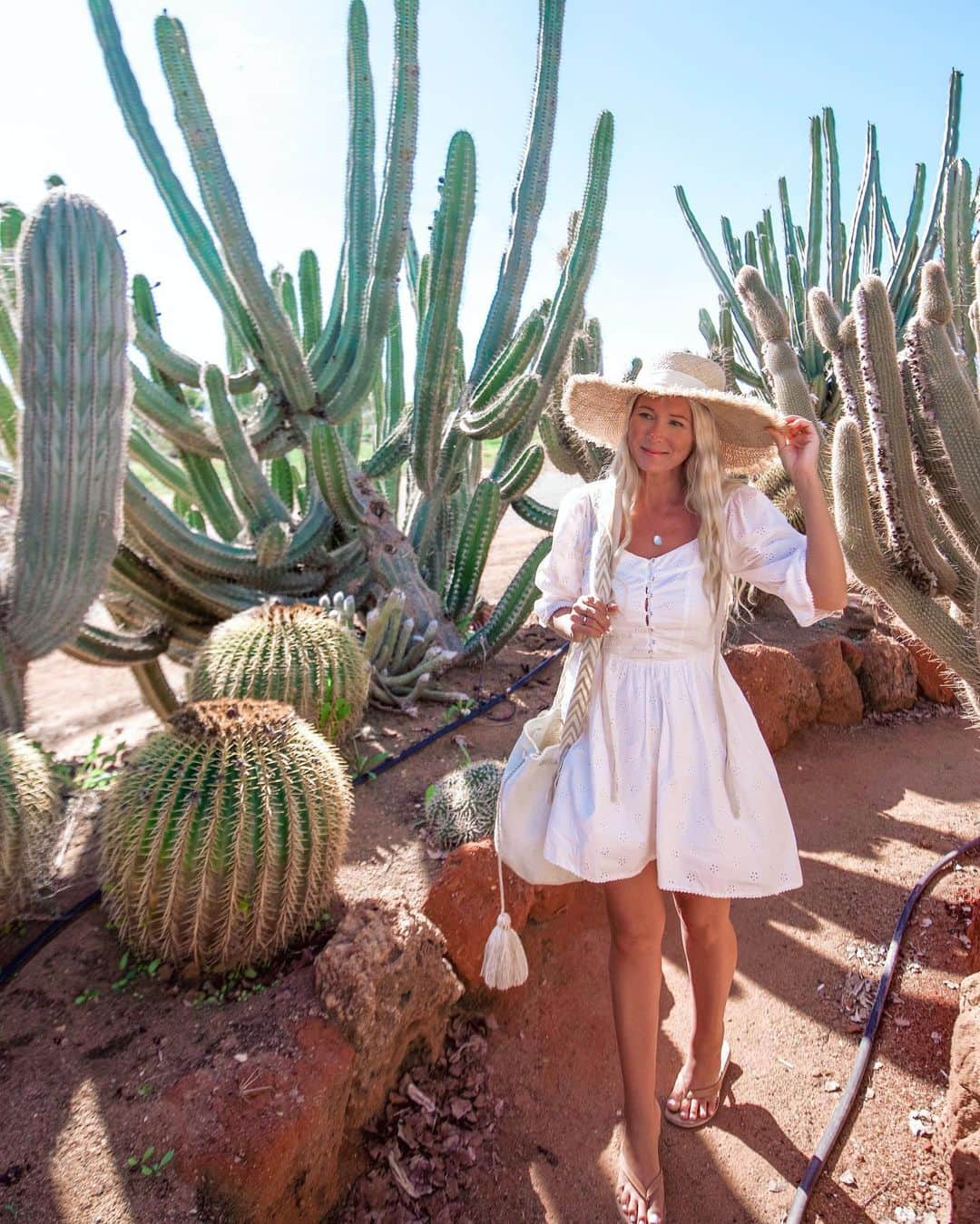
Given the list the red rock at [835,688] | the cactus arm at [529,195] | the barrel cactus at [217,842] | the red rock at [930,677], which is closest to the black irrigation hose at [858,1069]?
Result: the barrel cactus at [217,842]

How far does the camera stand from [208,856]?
88.1 inches

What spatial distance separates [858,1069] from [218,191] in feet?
15.0

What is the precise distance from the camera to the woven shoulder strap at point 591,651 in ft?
6.55

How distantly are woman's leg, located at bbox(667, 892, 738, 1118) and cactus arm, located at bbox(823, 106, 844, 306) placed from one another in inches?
254

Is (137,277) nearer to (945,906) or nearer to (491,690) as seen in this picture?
(491,690)

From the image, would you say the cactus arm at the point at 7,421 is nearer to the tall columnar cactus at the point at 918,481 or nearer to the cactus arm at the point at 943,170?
the tall columnar cactus at the point at 918,481

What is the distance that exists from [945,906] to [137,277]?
17.4 ft

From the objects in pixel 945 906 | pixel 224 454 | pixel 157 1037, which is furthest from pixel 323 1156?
pixel 224 454

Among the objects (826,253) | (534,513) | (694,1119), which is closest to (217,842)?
(694,1119)

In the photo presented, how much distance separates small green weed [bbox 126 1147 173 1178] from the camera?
1.76 m

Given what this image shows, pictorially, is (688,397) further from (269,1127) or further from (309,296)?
(309,296)

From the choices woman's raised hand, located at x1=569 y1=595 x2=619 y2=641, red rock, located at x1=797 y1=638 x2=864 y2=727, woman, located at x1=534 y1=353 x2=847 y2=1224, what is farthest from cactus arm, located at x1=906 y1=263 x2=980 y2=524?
red rock, located at x1=797 y1=638 x2=864 y2=727

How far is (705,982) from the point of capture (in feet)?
6.91

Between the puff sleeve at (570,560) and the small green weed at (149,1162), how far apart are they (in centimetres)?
147
